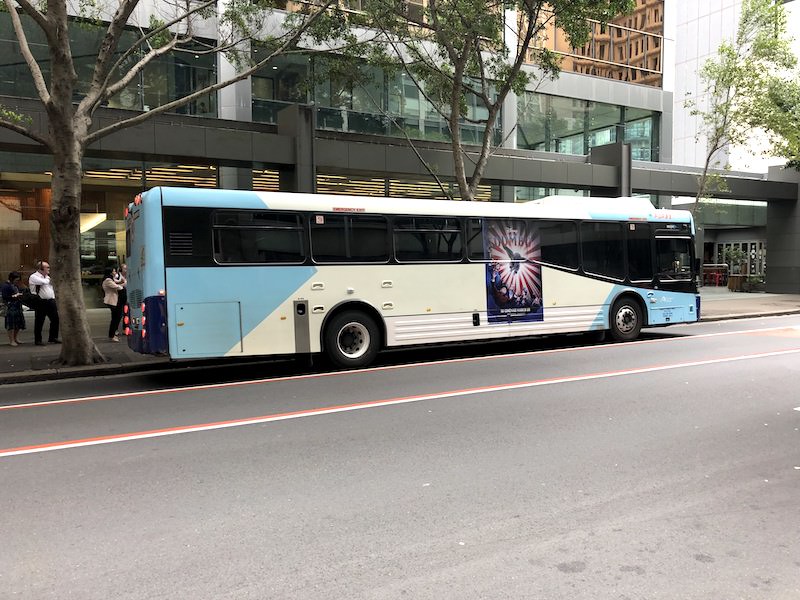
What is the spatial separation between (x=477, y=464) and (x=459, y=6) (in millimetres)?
12134

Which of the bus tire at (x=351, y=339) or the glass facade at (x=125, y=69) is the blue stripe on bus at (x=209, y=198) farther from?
the glass facade at (x=125, y=69)

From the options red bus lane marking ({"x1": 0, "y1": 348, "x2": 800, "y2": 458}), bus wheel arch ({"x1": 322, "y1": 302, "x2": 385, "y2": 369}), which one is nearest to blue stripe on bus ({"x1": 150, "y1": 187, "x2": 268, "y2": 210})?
bus wheel arch ({"x1": 322, "y1": 302, "x2": 385, "y2": 369})

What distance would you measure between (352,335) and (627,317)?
6.63 m

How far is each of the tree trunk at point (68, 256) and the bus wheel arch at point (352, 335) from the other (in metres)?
4.29

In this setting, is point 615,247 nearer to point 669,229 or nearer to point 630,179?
point 669,229

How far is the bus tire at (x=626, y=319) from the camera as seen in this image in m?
13.5

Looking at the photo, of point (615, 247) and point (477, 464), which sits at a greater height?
point (615, 247)

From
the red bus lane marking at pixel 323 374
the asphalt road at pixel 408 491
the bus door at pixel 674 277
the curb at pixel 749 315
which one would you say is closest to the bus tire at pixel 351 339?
the red bus lane marking at pixel 323 374

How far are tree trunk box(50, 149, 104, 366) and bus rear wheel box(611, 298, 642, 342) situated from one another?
34.8ft

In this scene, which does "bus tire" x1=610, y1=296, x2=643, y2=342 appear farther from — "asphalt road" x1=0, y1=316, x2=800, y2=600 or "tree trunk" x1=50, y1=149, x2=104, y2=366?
"tree trunk" x1=50, y1=149, x2=104, y2=366

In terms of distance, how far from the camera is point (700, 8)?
1838 inches

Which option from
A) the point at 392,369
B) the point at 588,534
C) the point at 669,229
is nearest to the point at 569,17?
the point at 669,229

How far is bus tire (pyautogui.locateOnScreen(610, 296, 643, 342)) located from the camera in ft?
44.3

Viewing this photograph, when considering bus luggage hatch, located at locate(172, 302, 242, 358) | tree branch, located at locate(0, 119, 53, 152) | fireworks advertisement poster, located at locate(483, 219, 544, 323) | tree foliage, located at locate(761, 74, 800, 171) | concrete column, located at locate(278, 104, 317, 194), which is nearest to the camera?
bus luggage hatch, located at locate(172, 302, 242, 358)
